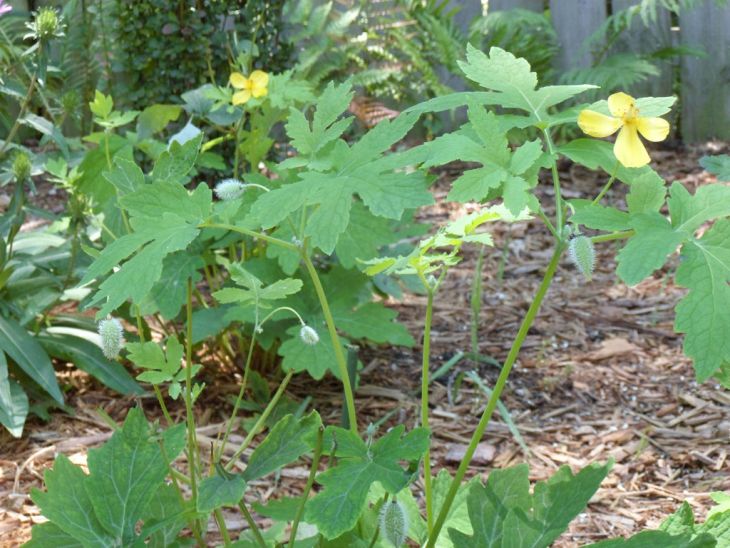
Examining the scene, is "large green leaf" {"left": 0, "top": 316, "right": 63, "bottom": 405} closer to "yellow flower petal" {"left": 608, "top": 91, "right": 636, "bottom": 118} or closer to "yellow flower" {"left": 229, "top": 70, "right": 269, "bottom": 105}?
"yellow flower" {"left": 229, "top": 70, "right": 269, "bottom": 105}

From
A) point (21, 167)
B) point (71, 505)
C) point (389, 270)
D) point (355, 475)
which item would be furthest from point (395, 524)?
point (21, 167)

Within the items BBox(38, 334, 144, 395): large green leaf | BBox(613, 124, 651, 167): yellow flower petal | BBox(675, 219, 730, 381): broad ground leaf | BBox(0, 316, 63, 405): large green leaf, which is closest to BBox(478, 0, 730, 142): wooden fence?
BBox(38, 334, 144, 395): large green leaf

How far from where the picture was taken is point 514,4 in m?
5.58

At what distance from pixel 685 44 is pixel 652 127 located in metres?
4.42

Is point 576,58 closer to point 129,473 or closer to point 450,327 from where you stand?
point 450,327

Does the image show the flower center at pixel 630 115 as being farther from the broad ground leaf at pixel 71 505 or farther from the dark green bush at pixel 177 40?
the dark green bush at pixel 177 40

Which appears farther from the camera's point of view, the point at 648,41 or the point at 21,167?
the point at 648,41

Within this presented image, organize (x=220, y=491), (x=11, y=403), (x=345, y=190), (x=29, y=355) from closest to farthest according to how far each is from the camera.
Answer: (x=345, y=190)
(x=220, y=491)
(x=11, y=403)
(x=29, y=355)

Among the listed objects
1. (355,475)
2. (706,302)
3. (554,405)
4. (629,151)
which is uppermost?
(629,151)

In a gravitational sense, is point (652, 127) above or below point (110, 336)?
above

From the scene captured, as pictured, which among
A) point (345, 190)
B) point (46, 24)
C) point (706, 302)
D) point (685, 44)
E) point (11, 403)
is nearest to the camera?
point (706, 302)

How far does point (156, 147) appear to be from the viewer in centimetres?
271

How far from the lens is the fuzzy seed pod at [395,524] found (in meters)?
1.19

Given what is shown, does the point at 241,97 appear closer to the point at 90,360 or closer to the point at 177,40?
the point at 90,360
